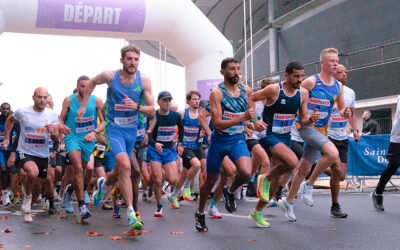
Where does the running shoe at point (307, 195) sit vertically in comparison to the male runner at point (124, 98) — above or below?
below

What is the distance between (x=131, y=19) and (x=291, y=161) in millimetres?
7422

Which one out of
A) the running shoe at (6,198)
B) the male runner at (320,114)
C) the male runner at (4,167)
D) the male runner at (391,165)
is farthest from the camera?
the male runner at (4,167)

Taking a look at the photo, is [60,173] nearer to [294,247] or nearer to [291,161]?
[291,161]

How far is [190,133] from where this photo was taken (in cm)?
1080

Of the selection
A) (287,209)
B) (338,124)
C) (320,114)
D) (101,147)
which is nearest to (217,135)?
(287,209)

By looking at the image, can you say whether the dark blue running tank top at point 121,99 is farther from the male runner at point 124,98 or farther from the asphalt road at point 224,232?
the asphalt road at point 224,232

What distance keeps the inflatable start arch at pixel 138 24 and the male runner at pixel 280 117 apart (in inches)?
264

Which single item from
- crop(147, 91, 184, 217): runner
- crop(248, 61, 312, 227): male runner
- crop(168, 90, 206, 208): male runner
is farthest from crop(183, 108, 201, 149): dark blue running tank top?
crop(248, 61, 312, 227): male runner

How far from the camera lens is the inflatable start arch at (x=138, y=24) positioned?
12000 millimetres

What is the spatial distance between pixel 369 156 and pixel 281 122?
7.12 meters

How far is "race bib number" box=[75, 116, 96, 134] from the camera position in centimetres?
852

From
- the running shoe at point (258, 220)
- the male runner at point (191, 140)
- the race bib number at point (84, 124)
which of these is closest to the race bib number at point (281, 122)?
the running shoe at point (258, 220)

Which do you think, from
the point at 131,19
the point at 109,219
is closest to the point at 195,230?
the point at 109,219

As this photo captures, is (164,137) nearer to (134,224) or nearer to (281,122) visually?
(281,122)
